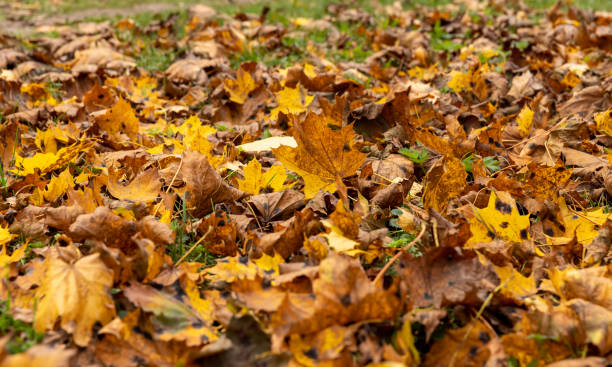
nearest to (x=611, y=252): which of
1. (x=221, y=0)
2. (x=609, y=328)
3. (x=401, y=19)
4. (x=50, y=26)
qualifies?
(x=609, y=328)

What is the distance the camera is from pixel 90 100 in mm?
2725

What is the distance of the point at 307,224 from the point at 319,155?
28 cm

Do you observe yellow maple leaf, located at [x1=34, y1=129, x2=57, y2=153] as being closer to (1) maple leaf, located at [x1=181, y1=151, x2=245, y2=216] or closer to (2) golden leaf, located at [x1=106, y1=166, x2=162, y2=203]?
(2) golden leaf, located at [x1=106, y1=166, x2=162, y2=203]

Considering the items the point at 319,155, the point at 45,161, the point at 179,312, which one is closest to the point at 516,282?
the point at 319,155

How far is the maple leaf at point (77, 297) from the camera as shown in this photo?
114 centimetres

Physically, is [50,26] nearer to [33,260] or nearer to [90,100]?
[90,100]

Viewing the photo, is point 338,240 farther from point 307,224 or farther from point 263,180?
point 263,180

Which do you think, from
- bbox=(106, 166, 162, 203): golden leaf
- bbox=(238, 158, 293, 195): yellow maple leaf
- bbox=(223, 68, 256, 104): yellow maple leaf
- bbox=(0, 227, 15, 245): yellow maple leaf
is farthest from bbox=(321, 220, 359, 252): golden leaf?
bbox=(223, 68, 256, 104): yellow maple leaf

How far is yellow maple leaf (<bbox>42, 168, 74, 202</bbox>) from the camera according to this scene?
5.69ft

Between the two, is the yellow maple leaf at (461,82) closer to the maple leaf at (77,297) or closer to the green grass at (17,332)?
the maple leaf at (77,297)

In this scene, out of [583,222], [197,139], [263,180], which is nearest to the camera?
[583,222]

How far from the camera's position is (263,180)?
5.91 feet

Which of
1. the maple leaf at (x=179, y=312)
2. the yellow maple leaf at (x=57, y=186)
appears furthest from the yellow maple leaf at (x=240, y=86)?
the maple leaf at (x=179, y=312)

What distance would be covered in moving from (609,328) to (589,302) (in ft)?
0.37
